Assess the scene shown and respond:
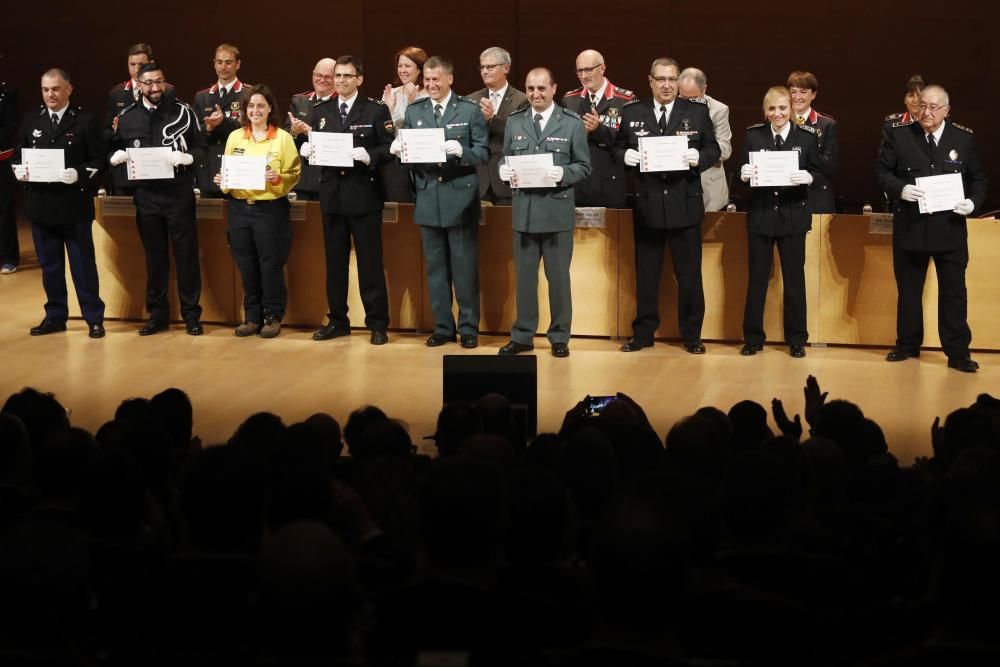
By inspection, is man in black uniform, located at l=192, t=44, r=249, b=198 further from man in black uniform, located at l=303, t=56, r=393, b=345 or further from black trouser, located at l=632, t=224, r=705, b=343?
black trouser, located at l=632, t=224, r=705, b=343

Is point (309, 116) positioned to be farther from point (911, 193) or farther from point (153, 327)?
point (911, 193)

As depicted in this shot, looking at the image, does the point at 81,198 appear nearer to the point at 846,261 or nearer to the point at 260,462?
the point at 846,261

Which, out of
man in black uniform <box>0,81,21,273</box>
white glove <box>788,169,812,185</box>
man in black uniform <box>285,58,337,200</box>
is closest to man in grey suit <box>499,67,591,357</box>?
white glove <box>788,169,812,185</box>

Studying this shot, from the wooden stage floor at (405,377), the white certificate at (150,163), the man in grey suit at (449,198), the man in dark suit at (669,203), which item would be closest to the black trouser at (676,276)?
the man in dark suit at (669,203)

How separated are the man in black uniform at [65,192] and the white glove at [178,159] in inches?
19.7

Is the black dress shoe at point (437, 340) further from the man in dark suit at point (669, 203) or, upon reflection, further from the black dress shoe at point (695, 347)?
the black dress shoe at point (695, 347)

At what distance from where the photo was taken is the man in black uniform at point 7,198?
36.1 ft

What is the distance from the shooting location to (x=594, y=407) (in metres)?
5.30

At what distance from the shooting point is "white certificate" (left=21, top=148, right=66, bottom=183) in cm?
841

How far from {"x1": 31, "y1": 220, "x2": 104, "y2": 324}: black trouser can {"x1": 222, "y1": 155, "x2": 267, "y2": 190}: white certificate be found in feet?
3.52

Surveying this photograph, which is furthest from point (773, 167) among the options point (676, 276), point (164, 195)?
point (164, 195)

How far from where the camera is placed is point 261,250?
8500 mm

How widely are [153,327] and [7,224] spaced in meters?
3.09

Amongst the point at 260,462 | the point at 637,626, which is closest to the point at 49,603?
the point at 260,462
